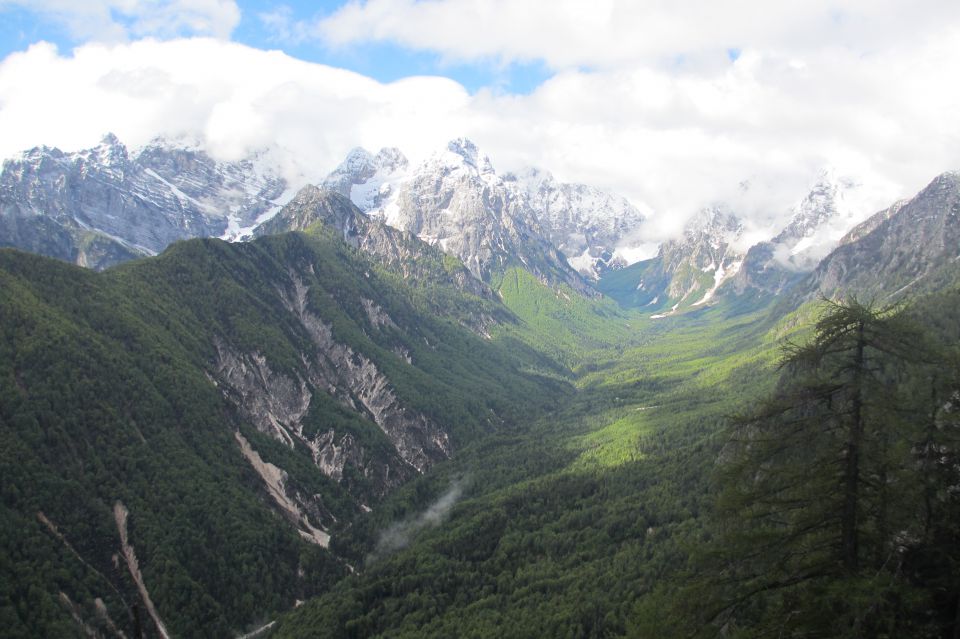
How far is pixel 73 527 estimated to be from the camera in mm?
148125

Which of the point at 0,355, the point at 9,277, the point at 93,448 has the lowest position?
the point at 93,448

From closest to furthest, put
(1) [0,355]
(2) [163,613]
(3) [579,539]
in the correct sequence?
(2) [163,613] < (3) [579,539] < (1) [0,355]

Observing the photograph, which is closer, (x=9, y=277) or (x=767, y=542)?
(x=767, y=542)

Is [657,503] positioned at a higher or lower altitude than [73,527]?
lower

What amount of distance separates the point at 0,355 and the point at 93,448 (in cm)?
3192

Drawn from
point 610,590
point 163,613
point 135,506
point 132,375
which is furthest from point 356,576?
point 132,375

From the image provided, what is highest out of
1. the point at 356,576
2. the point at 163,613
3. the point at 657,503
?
the point at 163,613

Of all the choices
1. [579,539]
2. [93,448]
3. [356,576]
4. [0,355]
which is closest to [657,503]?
[579,539]

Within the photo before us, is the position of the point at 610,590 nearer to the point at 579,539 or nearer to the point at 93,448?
the point at 579,539

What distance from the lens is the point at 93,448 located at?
553ft

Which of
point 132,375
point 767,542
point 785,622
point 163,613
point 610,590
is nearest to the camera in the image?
point 785,622

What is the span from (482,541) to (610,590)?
4653 cm

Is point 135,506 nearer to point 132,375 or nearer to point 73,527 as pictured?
point 73,527

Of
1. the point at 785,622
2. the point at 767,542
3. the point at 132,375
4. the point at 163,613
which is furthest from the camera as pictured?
the point at 132,375
